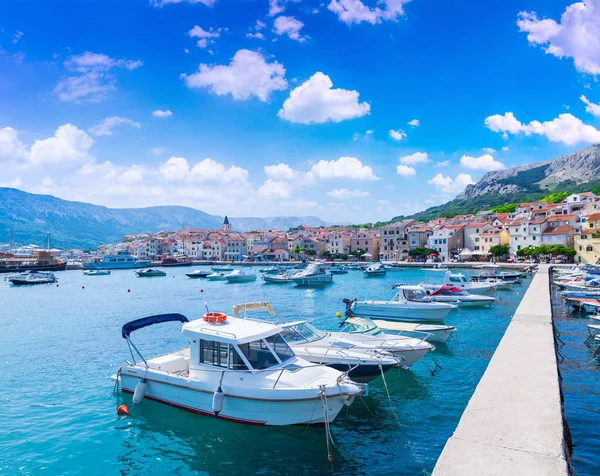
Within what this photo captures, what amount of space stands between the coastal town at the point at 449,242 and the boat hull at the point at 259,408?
87.9m

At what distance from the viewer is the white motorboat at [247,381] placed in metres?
11.2

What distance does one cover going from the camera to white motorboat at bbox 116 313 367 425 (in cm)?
1119

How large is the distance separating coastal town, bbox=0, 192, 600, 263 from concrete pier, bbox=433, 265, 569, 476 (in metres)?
84.3

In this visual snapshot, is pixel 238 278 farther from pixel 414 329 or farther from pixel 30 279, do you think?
pixel 414 329

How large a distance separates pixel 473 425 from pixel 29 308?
47730mm

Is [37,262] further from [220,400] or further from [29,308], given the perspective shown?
[220,400]

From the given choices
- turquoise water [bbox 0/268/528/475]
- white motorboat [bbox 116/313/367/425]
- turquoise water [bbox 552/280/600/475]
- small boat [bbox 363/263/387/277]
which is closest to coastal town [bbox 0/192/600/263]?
small boat [bbox 363/263/387/277]

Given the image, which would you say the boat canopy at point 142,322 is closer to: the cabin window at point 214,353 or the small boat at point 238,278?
the cabin window at point 214,353

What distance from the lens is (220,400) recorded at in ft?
38.3

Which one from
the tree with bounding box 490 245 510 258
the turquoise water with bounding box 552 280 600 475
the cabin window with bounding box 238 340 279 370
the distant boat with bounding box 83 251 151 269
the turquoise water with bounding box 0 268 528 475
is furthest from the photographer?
the distant boat with bounding box 83 251 151 269

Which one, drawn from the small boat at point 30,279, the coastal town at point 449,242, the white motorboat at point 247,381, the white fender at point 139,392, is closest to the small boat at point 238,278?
the small boat at point 30,279

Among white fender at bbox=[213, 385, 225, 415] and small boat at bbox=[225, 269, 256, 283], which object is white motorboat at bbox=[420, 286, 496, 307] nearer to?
white fender at bbox=[213, 385, 225, 415]

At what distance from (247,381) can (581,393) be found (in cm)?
1136

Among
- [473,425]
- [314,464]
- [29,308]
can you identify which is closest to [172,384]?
[314,464]
